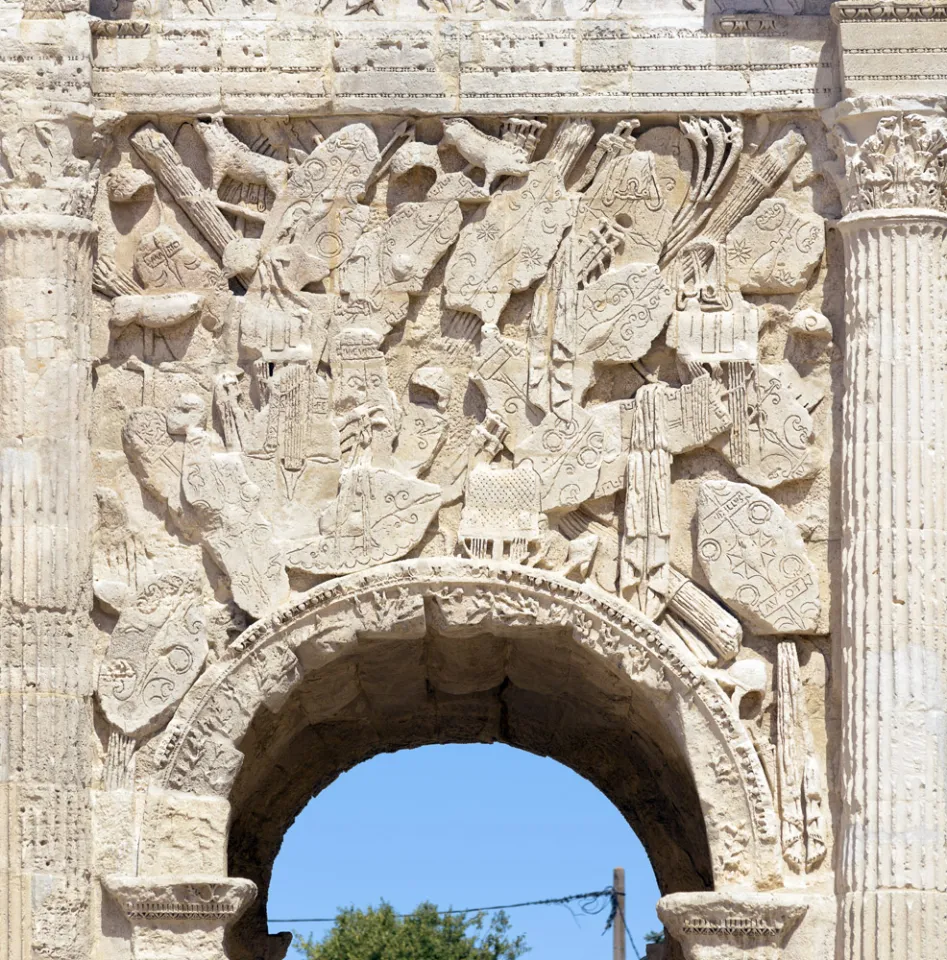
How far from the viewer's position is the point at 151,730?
13.7 metres

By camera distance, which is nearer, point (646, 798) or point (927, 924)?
point (927, 924)

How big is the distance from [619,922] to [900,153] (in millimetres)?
19251

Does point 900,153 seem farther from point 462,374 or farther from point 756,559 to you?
point 462,374

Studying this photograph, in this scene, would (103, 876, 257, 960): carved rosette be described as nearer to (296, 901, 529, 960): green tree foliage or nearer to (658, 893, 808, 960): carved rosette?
(658, 893, 808, 960): carved rosette

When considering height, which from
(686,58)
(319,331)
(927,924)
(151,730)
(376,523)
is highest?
(686,58)

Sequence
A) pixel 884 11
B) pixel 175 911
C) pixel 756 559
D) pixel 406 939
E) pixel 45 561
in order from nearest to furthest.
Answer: pixel 175 911 < pixel 45 561 < pixel 756 559 < pixel 884 11 < pixel 406 939

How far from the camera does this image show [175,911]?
13.4m

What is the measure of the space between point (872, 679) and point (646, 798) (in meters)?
3.65

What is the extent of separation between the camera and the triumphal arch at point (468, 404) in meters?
13.5

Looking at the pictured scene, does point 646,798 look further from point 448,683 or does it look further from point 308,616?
point 308,616

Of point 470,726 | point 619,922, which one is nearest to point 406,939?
point 619,922

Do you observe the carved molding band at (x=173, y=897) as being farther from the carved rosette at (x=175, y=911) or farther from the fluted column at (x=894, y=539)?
the fluted column at (x=894, y=539)

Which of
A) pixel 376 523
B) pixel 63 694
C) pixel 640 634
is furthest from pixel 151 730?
pixel 640 634

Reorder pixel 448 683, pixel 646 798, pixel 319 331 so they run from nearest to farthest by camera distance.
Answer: pixel 319 331 → pixel 448 683 → pixel 646 798
